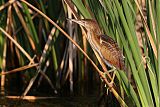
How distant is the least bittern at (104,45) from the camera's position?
10.1 feet

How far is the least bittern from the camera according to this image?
306 centimetres

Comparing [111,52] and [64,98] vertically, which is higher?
[111,52]

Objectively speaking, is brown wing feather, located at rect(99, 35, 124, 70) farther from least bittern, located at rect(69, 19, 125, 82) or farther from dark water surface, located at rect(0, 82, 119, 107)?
dark water surface, located at rect(0, 82, 119, 107)

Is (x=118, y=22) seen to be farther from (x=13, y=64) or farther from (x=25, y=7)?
(x=13, y=64)

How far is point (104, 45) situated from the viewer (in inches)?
125

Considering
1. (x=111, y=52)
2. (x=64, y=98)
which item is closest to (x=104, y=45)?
(x=111, y=52)

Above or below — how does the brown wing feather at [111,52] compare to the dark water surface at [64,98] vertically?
above

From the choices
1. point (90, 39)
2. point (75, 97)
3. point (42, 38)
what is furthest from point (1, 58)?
point (90, 39)

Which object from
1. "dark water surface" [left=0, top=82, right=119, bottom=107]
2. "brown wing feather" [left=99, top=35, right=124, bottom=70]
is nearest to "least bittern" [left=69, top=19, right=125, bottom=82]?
"brown wing feather" [left=99, top=35, right=124, bottom=70]

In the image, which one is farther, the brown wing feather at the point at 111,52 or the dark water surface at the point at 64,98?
the dark water surface at the point at 64,98

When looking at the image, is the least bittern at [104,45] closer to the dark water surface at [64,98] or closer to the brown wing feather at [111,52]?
the brown wing feather at [111,52]

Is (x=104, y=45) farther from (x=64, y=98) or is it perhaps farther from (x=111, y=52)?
(x=64, y=98)

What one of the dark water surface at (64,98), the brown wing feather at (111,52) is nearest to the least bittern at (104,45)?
the brown wing feather at (111,52)

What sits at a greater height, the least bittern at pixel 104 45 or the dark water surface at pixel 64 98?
the least bittern at pixel 104 45
